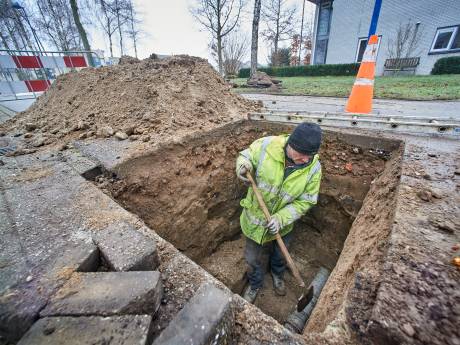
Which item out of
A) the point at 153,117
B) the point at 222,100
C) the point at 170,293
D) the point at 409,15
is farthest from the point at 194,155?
the point at 409,15

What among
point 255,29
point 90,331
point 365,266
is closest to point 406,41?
point 255,29

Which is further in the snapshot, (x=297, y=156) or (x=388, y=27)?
(x=388, y=27)

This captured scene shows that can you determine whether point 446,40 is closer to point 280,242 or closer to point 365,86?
point 365,86

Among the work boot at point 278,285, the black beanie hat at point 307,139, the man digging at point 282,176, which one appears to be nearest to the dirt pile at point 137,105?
the man digging at point 282,176

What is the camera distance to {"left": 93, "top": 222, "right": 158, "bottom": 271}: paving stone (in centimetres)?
118

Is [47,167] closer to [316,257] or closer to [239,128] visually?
[239,128]

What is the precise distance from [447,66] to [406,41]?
340 centimetres

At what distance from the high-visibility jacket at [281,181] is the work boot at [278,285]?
1.35 metres

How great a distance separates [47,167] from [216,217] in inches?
95.5

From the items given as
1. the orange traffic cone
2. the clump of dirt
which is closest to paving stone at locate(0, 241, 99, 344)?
the clump of dirt

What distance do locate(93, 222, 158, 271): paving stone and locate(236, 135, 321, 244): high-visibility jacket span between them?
1.51 metres

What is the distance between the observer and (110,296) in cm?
98

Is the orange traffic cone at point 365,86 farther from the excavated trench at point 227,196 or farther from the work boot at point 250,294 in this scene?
the work boot at point 250,294

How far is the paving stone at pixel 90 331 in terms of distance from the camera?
830 mm
